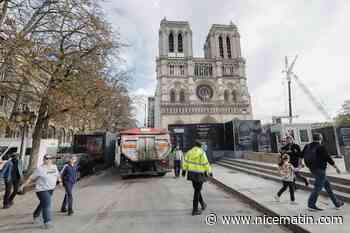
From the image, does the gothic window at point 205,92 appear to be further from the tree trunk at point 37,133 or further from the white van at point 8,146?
the tree trunk at point 37,133

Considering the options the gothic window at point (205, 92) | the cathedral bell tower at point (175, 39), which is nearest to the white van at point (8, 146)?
the gothic window at point (205, 92)

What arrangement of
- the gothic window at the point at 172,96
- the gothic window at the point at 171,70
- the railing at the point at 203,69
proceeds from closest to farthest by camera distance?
the gothic window at the point at 172,96, the gothic window at the point at 171,70, the railing at the point at 203,69

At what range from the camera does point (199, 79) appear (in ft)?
181

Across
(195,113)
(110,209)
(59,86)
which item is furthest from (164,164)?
(195,113)

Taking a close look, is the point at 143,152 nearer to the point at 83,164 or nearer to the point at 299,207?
the point at 83,164

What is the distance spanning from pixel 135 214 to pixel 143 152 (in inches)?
211

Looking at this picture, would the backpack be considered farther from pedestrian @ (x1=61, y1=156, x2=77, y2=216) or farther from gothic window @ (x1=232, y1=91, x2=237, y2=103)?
gothic window @ (x1=232, y1=91, x2=237, y2=103)

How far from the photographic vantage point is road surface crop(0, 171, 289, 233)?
4.00 metres

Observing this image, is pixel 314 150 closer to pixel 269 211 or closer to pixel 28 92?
pixel 269 211

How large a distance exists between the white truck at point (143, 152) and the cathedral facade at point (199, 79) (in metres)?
38.4

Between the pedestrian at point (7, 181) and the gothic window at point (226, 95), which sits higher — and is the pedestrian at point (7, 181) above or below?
below

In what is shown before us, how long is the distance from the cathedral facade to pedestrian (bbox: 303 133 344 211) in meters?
45.1

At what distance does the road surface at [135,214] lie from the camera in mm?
3996

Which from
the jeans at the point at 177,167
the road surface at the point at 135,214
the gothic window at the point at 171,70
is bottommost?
the road surface at the point at 135,214
